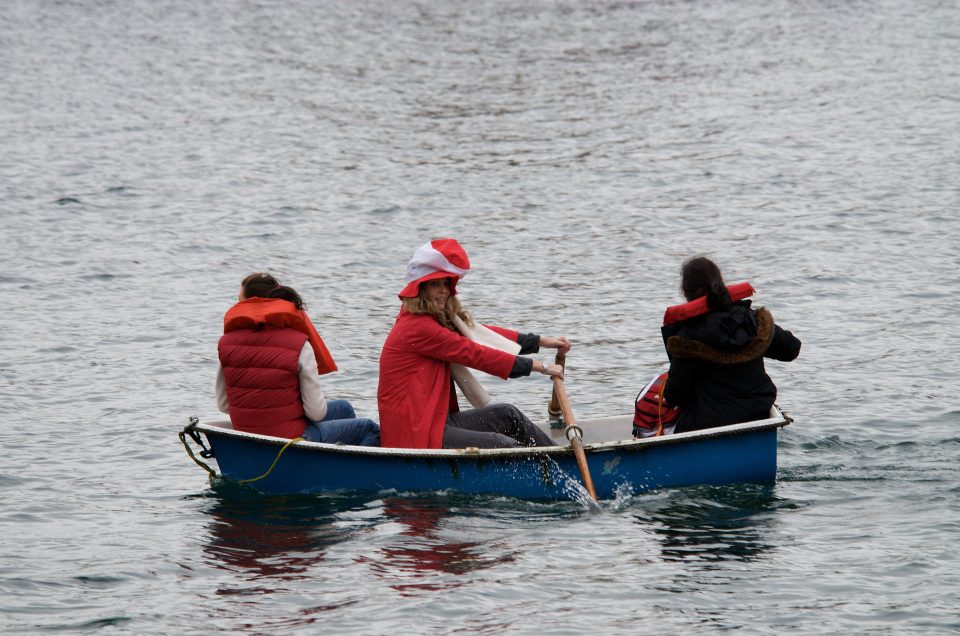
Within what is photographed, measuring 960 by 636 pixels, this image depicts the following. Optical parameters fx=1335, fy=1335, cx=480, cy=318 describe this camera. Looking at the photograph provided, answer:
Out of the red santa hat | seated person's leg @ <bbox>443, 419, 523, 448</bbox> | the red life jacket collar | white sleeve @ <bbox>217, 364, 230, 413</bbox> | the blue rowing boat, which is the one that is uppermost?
the red santa hat

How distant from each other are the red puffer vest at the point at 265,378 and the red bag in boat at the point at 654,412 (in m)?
2.36

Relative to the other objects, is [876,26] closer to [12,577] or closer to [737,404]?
[737,404]

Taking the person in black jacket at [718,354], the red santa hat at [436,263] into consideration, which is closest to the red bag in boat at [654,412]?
the person in black jacket at [718,354]

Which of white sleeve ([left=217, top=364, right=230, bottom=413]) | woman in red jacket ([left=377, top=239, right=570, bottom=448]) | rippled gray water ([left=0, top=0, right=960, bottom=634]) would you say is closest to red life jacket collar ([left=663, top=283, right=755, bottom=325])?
woman in red jacket ([left=377, top=239, right=570, bottom=448])

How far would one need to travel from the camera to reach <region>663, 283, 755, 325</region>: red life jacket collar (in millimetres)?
8422

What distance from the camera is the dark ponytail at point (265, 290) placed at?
8.95 metres

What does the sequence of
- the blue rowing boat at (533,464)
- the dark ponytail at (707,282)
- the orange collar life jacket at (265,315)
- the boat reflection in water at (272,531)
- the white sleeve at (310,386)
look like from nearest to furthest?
1. the boat reflection in water at (272,531)
2. the dark ponytail at (707,282)
3. the blue rowing boat at (533,464)
4. the orange collar life jacket at (265,315)
5. the white sleeve at (310,386)

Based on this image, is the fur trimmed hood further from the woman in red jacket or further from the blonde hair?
the blonde hair

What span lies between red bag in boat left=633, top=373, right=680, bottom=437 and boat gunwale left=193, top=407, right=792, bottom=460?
1.46 ft

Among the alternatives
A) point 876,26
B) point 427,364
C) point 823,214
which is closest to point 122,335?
point 427,364

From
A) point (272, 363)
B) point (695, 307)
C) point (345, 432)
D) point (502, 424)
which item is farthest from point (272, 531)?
point (695, 307)

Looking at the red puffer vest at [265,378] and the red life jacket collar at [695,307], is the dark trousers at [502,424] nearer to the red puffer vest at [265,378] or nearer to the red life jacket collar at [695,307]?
the red puffer vest at [265,378]

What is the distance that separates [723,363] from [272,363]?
9.73 feet

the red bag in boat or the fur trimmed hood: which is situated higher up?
the fur trimmed hood
